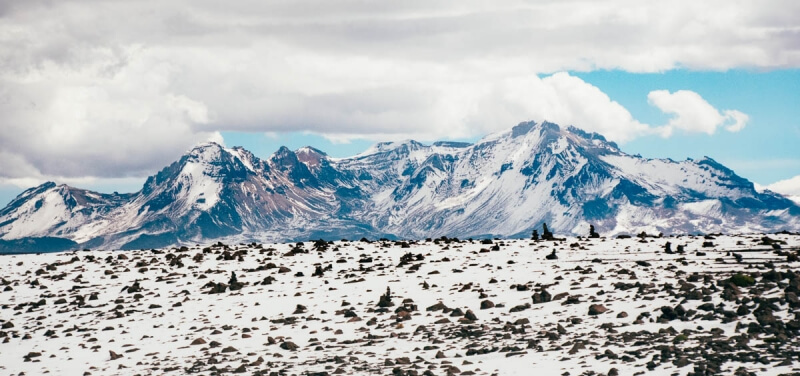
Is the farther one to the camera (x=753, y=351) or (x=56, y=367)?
(x=56, y=367)

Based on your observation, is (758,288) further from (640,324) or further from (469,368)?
(469,368)

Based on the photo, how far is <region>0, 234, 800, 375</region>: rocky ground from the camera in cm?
4159

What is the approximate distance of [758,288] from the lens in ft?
160

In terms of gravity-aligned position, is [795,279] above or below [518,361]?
above

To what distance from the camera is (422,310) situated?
54688mm

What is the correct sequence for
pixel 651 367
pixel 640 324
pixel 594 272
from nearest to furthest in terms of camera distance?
1. pixel 651 367
2. pixel 640 324
3. pixel 594 272

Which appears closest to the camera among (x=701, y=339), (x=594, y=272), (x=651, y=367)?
(x=651, y=367)

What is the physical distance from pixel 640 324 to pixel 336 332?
56.9 ft

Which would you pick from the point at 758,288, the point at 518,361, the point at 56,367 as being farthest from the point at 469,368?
the point at 56,367

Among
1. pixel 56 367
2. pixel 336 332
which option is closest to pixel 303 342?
pixel 336 332

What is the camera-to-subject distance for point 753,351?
125ft

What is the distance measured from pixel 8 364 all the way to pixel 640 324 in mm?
35775

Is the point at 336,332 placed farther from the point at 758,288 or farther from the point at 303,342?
the point at 758,288

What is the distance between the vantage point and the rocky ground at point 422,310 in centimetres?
4159
